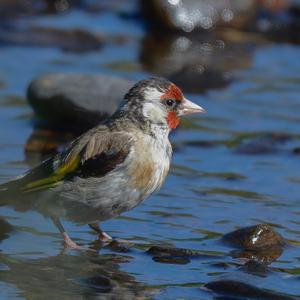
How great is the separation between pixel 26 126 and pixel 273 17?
633cm

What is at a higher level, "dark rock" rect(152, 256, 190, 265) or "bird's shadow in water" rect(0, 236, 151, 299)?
"dark rock" rect(152, 256, 190, 265)

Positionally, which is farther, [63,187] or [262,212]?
[262,212]

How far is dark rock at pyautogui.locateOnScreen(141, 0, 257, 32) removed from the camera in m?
14.8

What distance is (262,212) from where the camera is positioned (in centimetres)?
804

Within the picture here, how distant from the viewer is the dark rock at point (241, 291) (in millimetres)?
5988

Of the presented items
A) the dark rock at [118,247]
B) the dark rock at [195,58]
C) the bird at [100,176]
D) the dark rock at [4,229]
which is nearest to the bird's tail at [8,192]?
the bird at [100,176]

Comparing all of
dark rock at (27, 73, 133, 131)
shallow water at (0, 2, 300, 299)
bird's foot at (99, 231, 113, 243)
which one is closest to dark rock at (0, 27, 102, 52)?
shallow water at (0, 2, 300, 299)

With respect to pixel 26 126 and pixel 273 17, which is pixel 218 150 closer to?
pixel 26 126

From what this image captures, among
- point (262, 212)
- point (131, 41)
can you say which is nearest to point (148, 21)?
point (131, 41)

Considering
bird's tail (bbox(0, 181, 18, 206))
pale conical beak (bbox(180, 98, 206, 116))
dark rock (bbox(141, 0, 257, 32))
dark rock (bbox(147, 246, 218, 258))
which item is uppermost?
dark rock (bbox(141, 0, 257, 32))

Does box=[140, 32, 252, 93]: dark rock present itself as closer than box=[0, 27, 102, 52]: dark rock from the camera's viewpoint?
Yes

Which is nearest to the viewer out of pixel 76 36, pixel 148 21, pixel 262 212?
pixel 262 212

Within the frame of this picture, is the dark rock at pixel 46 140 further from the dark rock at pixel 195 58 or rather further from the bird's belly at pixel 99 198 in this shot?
the bird's belly at pixel 99 198

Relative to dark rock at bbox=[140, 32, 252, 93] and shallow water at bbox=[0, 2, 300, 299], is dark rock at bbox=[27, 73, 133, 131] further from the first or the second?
dark rock at bbox=[140, 32, 252, 93]
